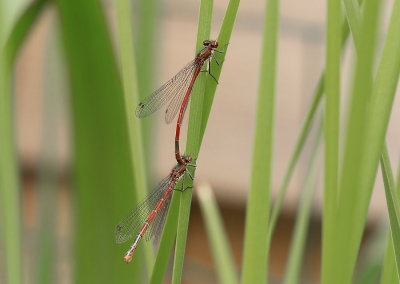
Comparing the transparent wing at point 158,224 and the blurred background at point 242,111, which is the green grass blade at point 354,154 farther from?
the blurred background at point 242,111

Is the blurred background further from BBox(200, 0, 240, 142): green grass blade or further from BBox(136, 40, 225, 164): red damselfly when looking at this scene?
BBox(200, 0, 240, 142): green grass blade

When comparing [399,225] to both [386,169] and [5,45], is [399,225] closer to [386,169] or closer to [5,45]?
[386,169]

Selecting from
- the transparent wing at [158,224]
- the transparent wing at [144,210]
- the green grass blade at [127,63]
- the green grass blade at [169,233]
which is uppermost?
the green grass blade at [127,63]

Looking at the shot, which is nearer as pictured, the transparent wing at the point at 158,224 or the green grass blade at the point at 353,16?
the green grass blade at the point at 353,16

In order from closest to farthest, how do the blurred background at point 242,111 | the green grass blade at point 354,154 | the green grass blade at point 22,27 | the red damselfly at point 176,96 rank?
1. the green grass blade at point 354,154
2. the green grass blade at point 22,27
3. the red damselfly at point 176,96
4. the blurred background at point 242,111

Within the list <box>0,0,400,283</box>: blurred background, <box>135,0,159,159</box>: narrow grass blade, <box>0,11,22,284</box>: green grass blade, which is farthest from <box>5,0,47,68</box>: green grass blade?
<box>0,0,400,283</box>: blurred background

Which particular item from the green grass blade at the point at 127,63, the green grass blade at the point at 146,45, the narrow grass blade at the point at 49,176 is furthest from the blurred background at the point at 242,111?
the green grass blade at the point at 127,63

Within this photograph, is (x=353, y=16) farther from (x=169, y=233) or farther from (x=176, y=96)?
(x=176, y=96)
